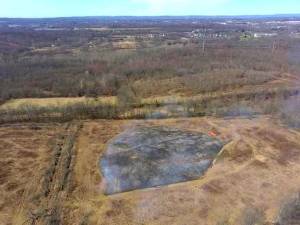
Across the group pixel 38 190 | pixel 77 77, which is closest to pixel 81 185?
pixel 38 190

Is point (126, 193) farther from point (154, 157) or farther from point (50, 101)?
point (50, 101)

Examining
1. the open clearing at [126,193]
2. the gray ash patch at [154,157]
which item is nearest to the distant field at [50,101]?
the open clearing at [126,193]

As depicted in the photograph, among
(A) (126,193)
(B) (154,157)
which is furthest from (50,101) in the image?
(A) (126,193)

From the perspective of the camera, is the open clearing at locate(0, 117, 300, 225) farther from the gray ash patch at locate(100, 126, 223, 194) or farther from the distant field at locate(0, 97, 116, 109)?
the distant field at locate(0, 97, 116, 109)

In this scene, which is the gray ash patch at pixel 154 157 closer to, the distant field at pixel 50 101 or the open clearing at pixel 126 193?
the open clearing at pixel 126 193

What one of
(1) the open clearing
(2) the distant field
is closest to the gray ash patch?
(1) the open clearing

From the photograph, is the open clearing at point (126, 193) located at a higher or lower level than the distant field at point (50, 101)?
higher

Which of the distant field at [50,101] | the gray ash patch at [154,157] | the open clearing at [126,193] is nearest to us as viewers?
the open clearing at [126,193]

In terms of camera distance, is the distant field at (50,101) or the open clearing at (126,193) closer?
the open clearing at (126,193)
